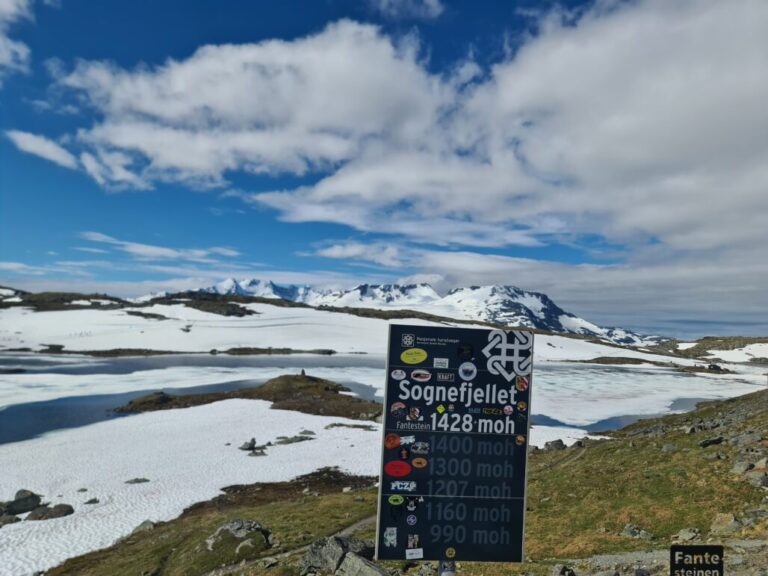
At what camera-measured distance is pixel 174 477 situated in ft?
135

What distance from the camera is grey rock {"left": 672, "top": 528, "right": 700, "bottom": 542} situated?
1758 centimetres

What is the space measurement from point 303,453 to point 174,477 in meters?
13.1

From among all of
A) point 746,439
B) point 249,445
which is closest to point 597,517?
point 746,439

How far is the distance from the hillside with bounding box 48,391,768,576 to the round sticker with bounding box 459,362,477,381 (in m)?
9.61

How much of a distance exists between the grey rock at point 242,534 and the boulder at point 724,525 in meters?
17.9

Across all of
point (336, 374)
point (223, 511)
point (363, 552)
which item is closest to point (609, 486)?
point (363, 552)

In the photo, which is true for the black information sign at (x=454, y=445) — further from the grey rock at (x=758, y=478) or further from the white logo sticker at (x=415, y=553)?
the grey rock at (x=758, y=478)

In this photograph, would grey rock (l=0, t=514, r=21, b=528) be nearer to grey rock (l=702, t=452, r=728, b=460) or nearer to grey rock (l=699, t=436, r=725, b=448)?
grey rock (l=702, t=452, r=728, b=460)

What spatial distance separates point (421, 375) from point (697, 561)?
6.76 meters

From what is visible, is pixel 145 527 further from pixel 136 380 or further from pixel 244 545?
pixel 136 380

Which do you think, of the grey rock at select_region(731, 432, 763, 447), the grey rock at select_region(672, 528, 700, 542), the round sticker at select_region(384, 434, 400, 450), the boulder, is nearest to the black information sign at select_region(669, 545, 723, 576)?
the round sticker at select_region(384, 434, 400, 450)

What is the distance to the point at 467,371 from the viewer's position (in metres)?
9.38

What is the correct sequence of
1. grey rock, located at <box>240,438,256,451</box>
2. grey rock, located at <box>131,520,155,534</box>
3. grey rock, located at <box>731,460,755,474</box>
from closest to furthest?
grey rock, located at <box>731,460,755,474</box> → grey rock, located at <box>131,520,155,534</box> → grey rock, located at <box>240,438,256,451</box>

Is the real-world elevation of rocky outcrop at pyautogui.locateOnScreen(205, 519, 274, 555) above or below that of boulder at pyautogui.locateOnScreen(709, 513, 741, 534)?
below
